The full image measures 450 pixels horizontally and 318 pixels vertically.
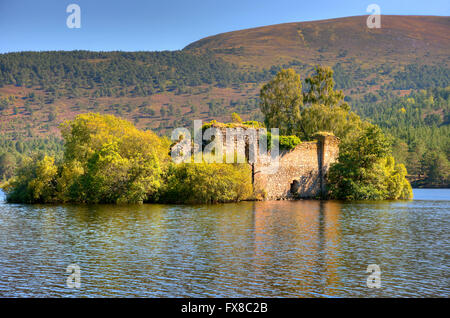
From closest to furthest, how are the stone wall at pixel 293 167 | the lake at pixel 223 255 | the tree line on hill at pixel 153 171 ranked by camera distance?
the lake at pixel 223 255 < the tree line on hill at pixel 153 171 < the stone wall at pixel 293 167

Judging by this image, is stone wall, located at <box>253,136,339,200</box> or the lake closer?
the lake

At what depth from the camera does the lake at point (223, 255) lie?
40.7ft

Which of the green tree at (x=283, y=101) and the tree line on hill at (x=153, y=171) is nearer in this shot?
the tree line on hill at (x=153, y=171)

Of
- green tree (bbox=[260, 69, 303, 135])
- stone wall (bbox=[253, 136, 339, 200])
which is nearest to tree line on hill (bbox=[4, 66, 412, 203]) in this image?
stone wall (bbox=[253, 136, 339, 200])

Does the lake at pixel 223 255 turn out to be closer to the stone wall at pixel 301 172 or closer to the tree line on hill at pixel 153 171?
the tree line on hill at pixel 153 171

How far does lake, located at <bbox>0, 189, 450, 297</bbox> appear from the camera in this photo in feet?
40.7

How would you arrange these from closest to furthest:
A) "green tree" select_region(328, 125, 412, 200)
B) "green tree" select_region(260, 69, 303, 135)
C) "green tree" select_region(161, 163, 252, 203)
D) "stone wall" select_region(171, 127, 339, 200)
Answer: "green tree" select_region(161, 163, 252, 203) → "stone wall" select_region(171, 127, 339, 200) → "green tree" select_region(328, 125, 412, 200) → "green tree" select_region(260, 69, 303, 135)

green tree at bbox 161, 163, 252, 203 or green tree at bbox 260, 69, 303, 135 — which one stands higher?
green tree at bbox 260, 69, 303, 135

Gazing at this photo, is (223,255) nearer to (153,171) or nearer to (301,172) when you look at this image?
(153,171)

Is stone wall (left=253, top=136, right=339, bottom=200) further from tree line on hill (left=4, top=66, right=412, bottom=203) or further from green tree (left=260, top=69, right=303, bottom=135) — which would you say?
green tree (left=260, top=69, right=303, bottom=135)

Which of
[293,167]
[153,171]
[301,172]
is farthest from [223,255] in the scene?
[301,172]

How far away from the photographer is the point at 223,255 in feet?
53.8

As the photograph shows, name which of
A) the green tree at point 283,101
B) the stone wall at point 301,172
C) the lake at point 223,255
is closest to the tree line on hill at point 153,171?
the stone wall at point 301,172
